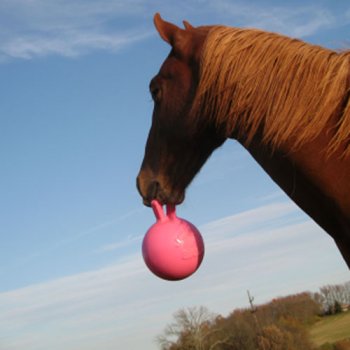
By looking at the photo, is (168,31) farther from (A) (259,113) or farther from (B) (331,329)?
(B) (331,329)

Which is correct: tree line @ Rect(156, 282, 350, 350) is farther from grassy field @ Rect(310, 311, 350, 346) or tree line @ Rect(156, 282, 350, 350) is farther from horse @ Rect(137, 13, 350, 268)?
horse @ Rect(137, 13, 350, 268)

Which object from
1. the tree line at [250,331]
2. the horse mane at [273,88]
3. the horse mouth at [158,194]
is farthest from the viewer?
the tree line at [250,331]

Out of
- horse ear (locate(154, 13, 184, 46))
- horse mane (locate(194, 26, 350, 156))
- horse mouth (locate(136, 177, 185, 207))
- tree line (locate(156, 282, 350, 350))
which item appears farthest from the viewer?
tree line (locate(156, 282, 350, 350))

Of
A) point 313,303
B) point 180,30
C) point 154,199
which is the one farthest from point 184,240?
point 313,303

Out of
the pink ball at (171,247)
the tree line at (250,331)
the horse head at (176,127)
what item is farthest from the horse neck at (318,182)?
the tree line at (250,331)

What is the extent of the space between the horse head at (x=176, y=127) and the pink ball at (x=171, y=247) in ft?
0.57

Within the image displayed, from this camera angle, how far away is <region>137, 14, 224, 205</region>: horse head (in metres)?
3.21

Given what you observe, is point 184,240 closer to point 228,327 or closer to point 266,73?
point 266,73

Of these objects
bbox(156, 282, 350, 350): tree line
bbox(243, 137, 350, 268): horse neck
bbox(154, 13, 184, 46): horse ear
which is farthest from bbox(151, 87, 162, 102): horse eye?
bbox(156, 282, 350, 350): tree line

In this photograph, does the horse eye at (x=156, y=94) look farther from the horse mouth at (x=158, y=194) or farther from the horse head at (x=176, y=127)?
the horse mouth at (x=158, y=194)

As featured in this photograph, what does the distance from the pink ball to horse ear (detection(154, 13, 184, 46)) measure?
1060 mm

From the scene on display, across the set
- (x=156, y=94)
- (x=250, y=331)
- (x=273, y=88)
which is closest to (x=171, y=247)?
(x=156, y=94)

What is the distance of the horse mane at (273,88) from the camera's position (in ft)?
8.80

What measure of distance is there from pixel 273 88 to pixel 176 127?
26.8 inches
